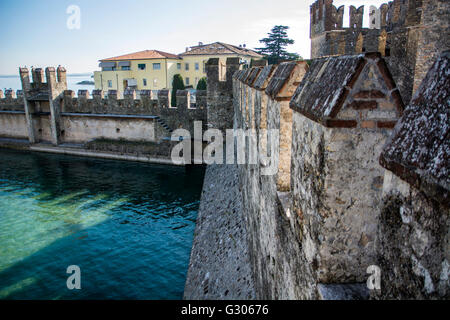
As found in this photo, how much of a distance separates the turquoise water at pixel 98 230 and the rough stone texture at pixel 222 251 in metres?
0.88

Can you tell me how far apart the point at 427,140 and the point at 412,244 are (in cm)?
34

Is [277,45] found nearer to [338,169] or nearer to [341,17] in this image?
[341,17]

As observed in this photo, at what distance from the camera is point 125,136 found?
2105 cm

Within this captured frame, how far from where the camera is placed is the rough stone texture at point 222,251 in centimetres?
549

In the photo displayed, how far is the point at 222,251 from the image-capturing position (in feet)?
22.0

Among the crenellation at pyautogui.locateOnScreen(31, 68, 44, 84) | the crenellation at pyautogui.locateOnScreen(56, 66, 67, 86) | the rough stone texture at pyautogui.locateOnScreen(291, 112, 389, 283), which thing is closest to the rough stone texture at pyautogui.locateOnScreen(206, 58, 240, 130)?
the crenellation at pyautogui.locateOnScreen(56, 66, 67, 86)

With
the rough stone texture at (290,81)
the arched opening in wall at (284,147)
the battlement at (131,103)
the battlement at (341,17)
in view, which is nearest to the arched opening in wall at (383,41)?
the battlement at (341,17)

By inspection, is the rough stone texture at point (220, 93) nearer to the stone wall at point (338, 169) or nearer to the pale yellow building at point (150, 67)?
the stone wall at point (338, 169)

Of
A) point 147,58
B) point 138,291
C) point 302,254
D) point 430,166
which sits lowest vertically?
point 138,291

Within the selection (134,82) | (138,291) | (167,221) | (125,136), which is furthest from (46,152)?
(134,82)

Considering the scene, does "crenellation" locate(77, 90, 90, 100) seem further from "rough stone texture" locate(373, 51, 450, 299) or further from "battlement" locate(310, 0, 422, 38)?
"rough stone texture" locate(373, 51, 450, 299)

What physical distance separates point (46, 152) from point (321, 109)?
80.0ft

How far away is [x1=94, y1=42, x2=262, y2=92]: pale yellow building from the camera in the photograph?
41562 mm
